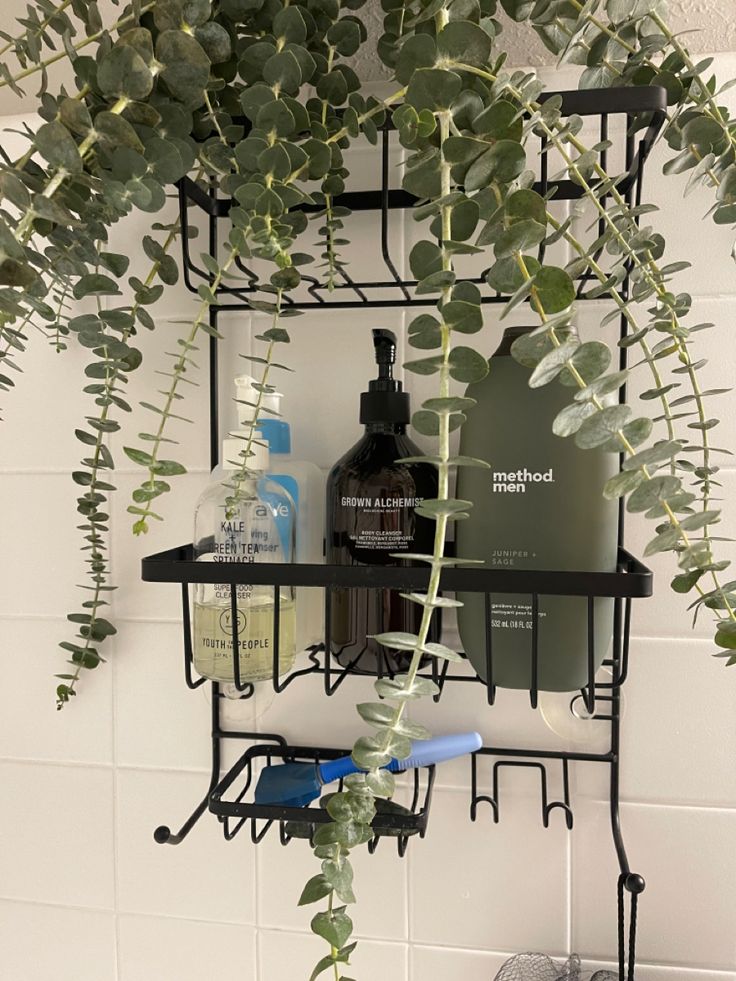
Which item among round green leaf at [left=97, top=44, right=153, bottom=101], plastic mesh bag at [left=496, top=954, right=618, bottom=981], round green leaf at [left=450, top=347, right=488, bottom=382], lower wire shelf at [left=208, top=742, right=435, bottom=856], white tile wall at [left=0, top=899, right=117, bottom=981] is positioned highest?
round green leaf at [left=97, top=44, right=153, bottom=101]

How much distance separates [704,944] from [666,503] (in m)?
0.49

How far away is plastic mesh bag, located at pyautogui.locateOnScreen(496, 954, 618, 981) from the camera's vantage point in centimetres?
63

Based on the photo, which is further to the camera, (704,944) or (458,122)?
(704,944)

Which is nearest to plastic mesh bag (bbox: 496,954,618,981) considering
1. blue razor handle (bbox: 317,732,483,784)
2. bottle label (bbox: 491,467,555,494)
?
blue razor handle (bbox: 317,732,483,784)

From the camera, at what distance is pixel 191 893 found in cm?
73

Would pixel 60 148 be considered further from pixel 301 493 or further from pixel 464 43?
pixel 301 493

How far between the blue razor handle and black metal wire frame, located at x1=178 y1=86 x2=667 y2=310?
0.37 meters

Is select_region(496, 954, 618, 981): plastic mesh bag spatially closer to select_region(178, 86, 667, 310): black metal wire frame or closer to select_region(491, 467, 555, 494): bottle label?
select_region(491, 467, 555, 494): bottle label

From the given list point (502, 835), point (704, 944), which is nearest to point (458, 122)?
point (502, 835)

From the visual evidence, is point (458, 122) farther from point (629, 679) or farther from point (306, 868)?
point (306, 868)

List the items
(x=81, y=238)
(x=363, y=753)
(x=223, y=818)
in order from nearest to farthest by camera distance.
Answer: (x=363, y=753) < (x=81, y=238) < (x=223, y=818)

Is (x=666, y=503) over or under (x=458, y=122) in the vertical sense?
under

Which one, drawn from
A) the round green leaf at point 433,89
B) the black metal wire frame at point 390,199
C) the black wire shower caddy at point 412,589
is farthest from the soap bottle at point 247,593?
the round green leaf at point 433,89

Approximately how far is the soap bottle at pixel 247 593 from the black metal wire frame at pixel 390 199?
0.14 m
